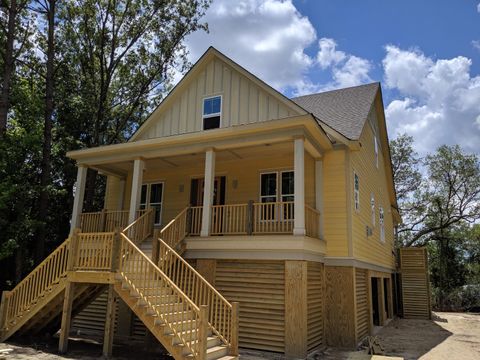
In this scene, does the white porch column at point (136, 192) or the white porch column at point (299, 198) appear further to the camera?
the white porch column at point (136, 192)

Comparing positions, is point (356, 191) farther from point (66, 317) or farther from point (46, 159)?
point (46, 159)

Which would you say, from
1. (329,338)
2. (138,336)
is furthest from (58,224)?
(329,338)

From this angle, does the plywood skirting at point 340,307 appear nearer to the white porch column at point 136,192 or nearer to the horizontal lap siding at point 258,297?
the horizontal lap siding at point 258,297

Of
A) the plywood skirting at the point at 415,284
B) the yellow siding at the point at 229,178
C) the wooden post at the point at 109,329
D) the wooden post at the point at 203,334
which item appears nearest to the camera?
the wooden post at the point at 203,334

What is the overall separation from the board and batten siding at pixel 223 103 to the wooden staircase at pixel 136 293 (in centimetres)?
408

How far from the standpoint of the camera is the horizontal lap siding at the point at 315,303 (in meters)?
10.0

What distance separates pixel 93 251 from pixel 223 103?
6.72m

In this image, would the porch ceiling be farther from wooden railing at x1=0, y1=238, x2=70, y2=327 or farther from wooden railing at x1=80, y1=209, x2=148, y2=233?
wooden railing at x1=0, y1=238, x2=70, y2=327

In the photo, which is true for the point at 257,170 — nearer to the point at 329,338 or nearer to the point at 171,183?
the point at 171,183

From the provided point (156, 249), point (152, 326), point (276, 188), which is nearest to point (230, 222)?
point (156, 249)

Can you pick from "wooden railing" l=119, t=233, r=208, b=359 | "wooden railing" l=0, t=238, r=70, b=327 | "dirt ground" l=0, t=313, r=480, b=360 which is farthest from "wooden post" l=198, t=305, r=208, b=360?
"wooden railing" l=0, t=238, r=70, b=327

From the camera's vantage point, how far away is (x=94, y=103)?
73.5 ft

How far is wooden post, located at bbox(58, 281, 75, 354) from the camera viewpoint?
8.99 meters

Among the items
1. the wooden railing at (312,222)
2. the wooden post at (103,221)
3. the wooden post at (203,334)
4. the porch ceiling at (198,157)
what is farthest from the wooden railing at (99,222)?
the wooden post at (203,334)
